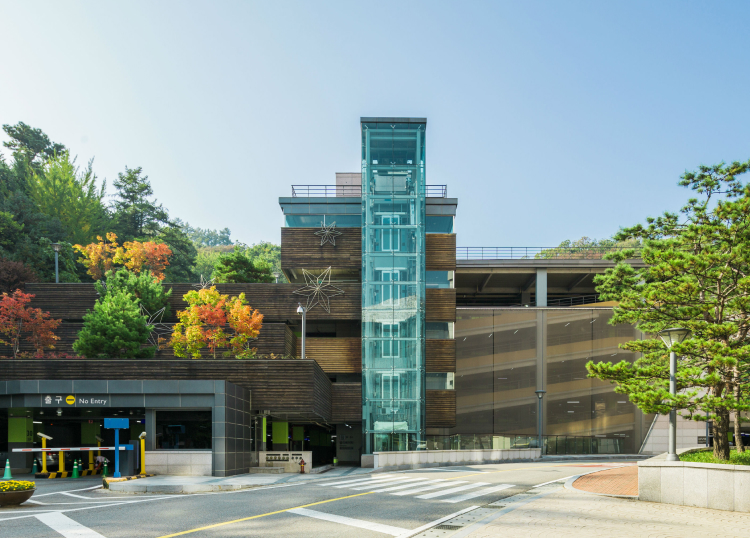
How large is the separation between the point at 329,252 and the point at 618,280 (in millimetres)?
23607

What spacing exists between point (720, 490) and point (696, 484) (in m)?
0.57

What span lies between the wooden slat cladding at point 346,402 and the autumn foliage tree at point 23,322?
17665 millimetres

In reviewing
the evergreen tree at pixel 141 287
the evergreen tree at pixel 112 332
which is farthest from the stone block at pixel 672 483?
the evergreen tree at pixel 141 287

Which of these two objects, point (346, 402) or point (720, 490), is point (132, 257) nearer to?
point (346, 402)

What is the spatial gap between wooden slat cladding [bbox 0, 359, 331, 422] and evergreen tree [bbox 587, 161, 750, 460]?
15757 mm

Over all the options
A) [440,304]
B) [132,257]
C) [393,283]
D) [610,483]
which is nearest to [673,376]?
[610,483]

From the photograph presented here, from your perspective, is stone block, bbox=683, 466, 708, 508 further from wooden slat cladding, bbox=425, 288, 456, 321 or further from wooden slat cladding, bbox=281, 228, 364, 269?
wooden slat cladding, bbox=281, 228, 364, 269

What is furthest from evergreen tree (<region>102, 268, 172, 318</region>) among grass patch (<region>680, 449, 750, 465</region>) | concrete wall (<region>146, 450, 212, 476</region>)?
grass patch (<region>680, 449, 750, 465</region>)

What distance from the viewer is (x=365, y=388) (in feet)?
143

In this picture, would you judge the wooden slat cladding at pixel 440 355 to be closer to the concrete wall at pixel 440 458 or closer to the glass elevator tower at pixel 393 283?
the glass elevator tower at pixel 393 283

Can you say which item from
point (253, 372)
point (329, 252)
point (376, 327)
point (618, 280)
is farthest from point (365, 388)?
point (618, 280)

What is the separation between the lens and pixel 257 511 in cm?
1503

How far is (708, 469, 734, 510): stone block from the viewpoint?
14.7 m

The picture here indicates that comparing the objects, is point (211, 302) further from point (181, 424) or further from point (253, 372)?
point (181, 424)
